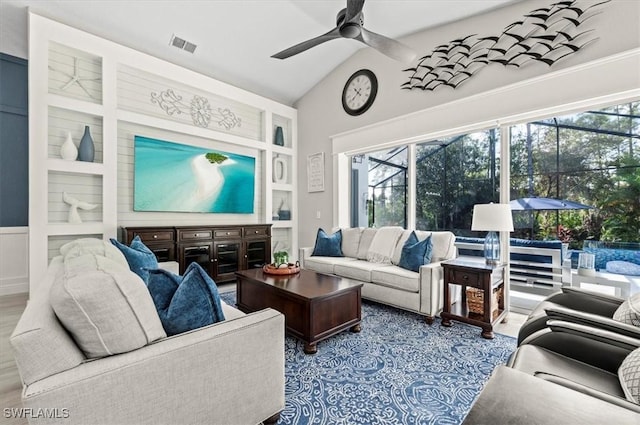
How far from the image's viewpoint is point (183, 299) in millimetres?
1353

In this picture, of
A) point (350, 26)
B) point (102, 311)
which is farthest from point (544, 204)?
point (102, 311)

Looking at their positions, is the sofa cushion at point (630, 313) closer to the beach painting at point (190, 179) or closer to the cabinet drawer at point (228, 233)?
the cabinet drawer at point (228, 233)

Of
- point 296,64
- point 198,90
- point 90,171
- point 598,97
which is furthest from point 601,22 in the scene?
point 90,171

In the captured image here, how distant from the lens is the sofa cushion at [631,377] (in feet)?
3.20

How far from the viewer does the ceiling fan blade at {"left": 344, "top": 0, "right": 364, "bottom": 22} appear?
2.46 m

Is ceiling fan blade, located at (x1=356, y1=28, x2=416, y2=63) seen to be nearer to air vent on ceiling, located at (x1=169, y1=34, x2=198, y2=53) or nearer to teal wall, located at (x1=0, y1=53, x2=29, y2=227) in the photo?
air vent on ceiling, located at (x1=169, y1=34, x2=198, y2=53)

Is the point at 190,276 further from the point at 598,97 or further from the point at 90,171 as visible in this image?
the point at 598,97

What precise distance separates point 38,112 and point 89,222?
4.21ft

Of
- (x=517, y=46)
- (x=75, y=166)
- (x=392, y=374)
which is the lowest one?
(x=392, y=374)

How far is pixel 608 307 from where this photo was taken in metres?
1.73

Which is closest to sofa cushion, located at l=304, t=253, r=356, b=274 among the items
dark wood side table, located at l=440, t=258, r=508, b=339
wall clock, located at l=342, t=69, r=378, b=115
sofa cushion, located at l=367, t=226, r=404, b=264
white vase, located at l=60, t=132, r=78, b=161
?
sofa cushion, located at l=367, t=226, r=404, b=264

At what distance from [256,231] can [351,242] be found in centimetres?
159

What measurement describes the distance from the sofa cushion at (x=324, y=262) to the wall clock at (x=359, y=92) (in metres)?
2.33

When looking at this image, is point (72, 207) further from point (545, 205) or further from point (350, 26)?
point (545, 205)
